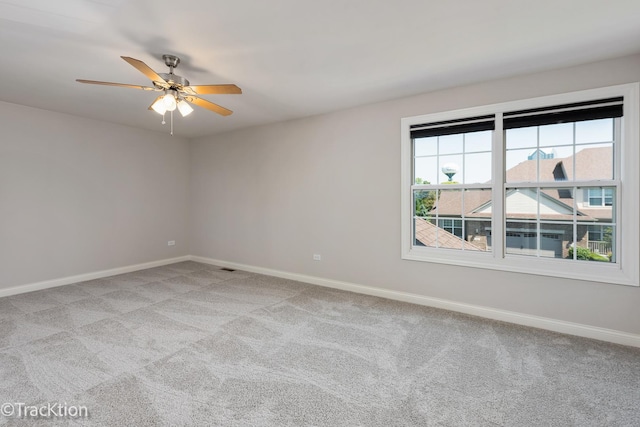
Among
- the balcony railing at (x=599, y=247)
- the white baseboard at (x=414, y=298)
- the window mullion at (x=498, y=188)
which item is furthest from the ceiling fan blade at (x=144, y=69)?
the balcony railing at (x=599, y=247)

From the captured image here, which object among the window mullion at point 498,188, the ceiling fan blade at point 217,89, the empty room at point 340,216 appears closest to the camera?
the empty room at point 340,216

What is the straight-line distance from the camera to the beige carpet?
1810 millimetres

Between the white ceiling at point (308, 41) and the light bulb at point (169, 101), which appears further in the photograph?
the light bulb at point (169, 101)

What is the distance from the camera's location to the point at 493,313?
319 centimetres

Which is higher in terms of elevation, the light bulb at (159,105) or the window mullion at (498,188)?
the light bulb at (159,105)

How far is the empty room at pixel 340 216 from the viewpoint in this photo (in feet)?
6.55

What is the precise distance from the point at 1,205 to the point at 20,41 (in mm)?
2644

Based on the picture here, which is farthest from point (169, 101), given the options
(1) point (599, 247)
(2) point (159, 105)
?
(1) point (599, 247)

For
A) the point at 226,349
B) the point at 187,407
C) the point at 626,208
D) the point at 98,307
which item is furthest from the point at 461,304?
the point at 98,307

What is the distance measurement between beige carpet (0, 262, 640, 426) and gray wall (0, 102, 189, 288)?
2.95 feet

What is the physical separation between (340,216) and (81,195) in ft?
13.1

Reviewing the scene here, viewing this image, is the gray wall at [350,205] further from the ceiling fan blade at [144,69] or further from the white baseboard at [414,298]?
the ceiling fan blade at [144,69]

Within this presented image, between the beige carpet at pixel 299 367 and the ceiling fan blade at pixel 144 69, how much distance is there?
2.23 m

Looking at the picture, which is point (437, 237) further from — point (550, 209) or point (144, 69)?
point (144, 69)
